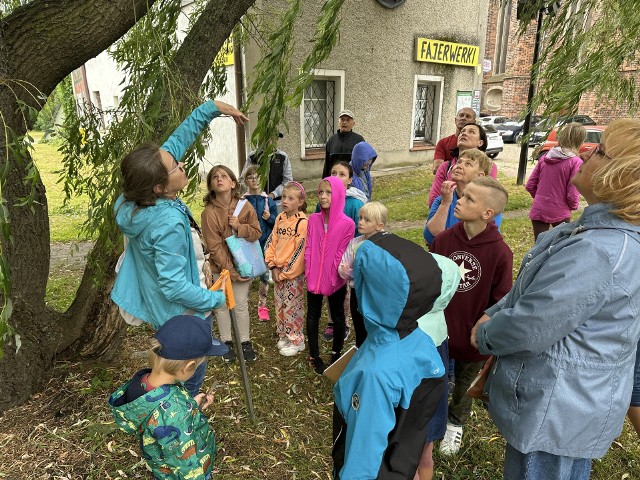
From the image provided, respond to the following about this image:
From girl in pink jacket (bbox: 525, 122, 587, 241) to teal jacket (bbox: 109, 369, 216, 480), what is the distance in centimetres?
443

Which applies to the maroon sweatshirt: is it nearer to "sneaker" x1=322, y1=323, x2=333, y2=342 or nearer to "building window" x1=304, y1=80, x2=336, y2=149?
"sneaker" x1=322, y1=323, x2=333, y2=342

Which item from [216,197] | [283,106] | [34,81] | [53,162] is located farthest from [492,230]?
[53,162]

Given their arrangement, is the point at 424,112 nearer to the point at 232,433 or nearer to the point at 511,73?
the point at 232,433

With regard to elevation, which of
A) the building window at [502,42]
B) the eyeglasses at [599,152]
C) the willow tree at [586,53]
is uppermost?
the building window at [502,42]

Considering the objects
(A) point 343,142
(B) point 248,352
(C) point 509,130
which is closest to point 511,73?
(C) point 509,130

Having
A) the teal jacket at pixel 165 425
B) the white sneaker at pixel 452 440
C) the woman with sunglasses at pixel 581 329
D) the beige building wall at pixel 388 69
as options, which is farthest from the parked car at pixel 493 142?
the teal jacket at pixel 165 425

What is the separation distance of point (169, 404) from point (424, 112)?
40.9ft

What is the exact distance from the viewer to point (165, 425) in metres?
1.78

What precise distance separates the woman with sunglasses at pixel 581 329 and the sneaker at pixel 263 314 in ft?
9.68

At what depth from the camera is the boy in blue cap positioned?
1.78m

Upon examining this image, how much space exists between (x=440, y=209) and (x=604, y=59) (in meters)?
2.06

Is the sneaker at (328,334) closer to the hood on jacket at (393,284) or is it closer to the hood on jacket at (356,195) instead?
the hood on jacket at (356,195)

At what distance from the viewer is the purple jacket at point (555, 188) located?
4.73 m

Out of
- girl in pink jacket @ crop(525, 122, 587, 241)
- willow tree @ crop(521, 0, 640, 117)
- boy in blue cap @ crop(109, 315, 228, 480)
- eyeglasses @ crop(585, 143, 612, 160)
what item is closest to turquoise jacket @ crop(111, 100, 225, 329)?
boy in blue cap @ crop(109, 315, 228, 480)
